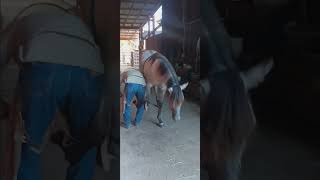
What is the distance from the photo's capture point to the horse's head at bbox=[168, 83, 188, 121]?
108 cm

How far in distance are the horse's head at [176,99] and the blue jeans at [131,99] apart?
0.11m

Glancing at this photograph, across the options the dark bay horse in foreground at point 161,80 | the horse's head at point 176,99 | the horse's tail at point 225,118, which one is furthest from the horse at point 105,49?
the horse's tail at point 225,118

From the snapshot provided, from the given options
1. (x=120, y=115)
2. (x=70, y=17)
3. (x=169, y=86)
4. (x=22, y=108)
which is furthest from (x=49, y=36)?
(x=169, y=86)

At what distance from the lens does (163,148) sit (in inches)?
45.0

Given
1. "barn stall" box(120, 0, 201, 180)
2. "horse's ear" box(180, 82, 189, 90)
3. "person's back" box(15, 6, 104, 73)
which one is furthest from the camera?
"horse's ear" box(180, 82, 189, 90)

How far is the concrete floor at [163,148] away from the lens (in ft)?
3.49

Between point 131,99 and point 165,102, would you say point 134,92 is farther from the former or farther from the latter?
point 165,102

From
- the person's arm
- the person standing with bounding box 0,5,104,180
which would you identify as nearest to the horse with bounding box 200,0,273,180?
the person's arm

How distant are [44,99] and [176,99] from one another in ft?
1.48

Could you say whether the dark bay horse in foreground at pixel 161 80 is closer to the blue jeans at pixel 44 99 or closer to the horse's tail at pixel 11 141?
the blue jeans at pixel 44 99

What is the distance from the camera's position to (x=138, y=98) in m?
1.05

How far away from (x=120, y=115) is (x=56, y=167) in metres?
0.26

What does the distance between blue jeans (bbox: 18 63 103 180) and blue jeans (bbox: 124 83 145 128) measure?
0.15m

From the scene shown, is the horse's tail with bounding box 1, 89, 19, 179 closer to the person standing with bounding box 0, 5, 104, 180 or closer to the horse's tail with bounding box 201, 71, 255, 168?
the person standing with bounding box 0, 5, 104, 180
